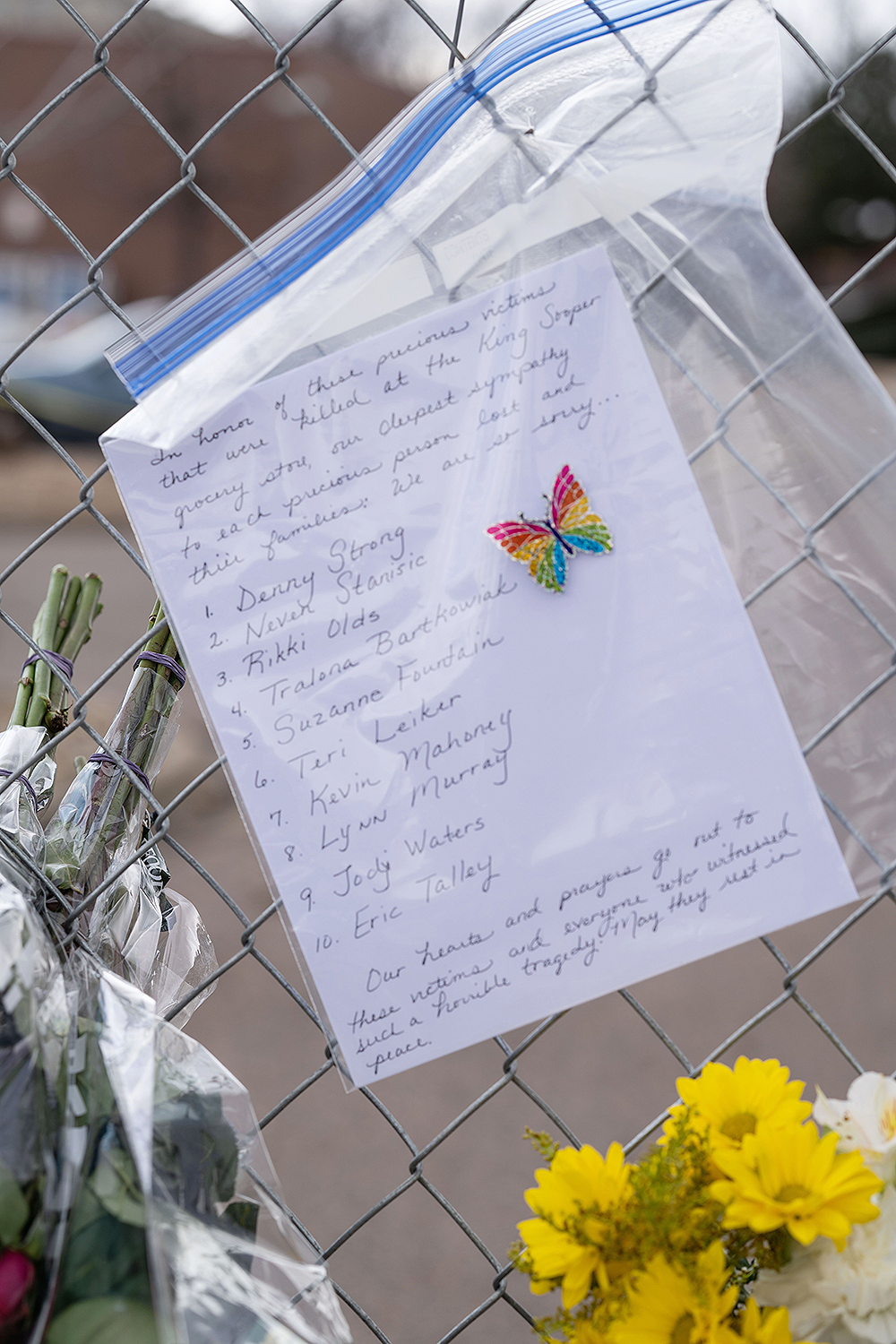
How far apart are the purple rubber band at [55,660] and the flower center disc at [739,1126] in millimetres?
574

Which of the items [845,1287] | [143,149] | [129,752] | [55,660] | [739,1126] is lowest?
[845,1287]

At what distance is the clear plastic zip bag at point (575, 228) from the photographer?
729 millimetres

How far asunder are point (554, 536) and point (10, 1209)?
20.4 inches

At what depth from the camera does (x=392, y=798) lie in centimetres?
75

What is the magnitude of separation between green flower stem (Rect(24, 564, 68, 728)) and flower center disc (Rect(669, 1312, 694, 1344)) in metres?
0.60

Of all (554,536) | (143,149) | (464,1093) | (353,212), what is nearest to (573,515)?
(554,536)

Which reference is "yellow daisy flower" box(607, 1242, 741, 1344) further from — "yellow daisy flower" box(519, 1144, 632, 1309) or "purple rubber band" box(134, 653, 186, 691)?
"purple rubber band" box(134, 653, 186, 691)

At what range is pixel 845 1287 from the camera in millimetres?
638

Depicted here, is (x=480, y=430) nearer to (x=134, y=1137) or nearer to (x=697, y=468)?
(x=697, y=468)

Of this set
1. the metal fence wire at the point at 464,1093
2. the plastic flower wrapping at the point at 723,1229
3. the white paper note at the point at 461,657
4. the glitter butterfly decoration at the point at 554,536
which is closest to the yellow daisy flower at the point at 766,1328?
the plastic flower wrapping at the point at 723,1229

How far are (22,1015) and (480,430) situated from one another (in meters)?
0.47

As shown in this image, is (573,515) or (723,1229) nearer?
(723,1229)

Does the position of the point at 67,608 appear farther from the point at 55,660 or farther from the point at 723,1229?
the point at 723,1229

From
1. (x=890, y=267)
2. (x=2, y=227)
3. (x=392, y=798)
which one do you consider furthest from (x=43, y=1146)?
(x=890, y=267)
